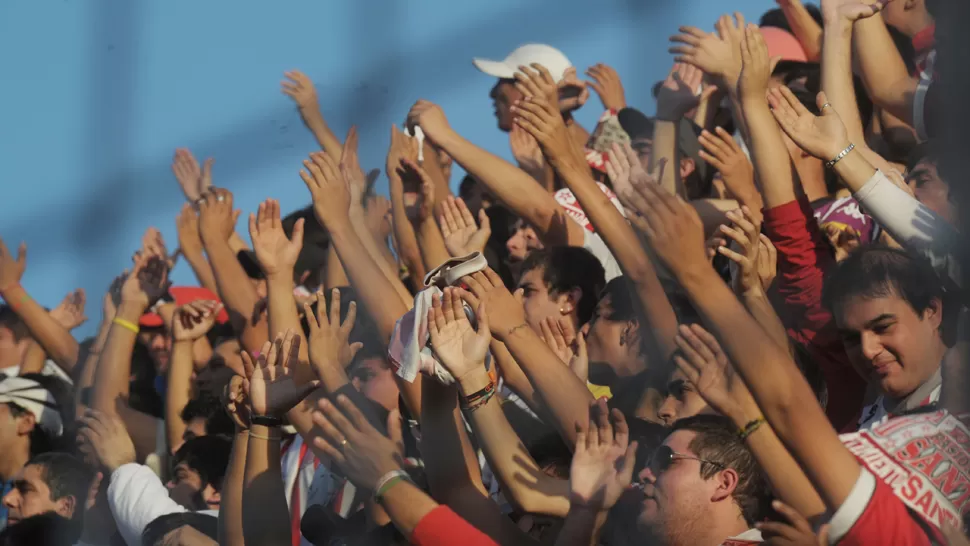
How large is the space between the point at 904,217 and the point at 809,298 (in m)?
0.40

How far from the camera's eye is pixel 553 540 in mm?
2553

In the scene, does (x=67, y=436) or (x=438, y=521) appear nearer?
(x=438, y=521)

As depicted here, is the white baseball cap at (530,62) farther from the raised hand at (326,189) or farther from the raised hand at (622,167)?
the raised hand at (622,167)

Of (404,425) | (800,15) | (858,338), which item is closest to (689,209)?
(858,338)

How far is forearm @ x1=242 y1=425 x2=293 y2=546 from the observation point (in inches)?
113

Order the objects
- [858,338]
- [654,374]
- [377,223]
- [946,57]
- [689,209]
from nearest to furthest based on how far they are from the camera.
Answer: [946,57], [858,338], [689,209], [654,374], [377,223]

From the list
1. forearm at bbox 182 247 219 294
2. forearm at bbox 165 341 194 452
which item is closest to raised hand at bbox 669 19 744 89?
forearm at bbox 165 341 194 452

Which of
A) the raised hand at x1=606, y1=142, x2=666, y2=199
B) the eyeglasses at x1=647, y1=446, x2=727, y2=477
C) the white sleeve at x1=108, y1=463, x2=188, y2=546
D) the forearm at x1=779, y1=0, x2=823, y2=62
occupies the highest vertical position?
the forearm at x1=779, y1=0, x2=823, y2=62

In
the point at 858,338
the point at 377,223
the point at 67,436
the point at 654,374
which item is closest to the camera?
the point at 858,338

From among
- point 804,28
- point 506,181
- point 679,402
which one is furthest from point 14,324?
point 679,402

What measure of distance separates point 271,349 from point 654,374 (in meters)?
0.81

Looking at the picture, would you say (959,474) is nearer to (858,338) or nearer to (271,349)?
(858,338)

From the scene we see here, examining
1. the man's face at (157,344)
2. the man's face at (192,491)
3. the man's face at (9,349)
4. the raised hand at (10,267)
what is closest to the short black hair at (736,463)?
the man's face at (192,491)

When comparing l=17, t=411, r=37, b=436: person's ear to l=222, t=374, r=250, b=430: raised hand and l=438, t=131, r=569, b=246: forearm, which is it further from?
l=438, t=131, r=569, b=246: forearm
